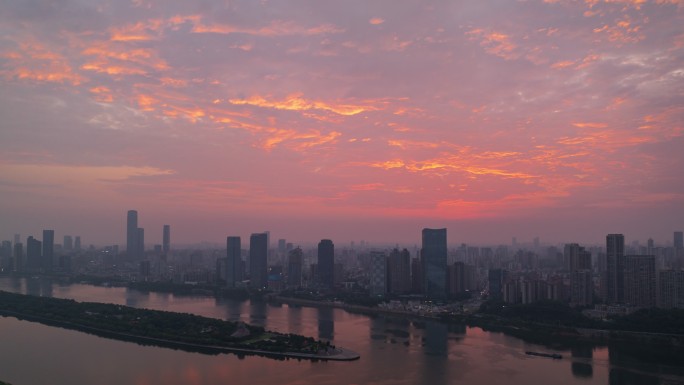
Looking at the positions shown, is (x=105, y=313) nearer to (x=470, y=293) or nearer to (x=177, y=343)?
(x=177, y=343)

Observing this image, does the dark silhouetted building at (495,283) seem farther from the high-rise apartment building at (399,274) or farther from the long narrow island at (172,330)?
the long narrow island at (172,330)

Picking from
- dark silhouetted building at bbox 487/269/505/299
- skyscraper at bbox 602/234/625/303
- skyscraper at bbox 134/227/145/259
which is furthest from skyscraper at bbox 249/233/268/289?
skyscraper at bbox 134/227/145/259

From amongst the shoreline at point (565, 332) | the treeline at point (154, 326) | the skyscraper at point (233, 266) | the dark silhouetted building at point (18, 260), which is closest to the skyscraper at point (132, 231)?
the dark silhouetted building at point (18, 260)

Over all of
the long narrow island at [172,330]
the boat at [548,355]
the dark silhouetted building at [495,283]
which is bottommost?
the boat at [548,355]

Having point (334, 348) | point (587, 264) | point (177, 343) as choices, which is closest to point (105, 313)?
point (177, 343)

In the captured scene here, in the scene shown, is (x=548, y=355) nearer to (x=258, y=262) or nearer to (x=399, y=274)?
(x=399, y=274)

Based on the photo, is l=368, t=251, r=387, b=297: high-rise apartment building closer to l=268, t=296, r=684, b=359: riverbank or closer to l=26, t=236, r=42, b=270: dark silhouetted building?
l=268, t=296, r=684, b=359: riverbank
